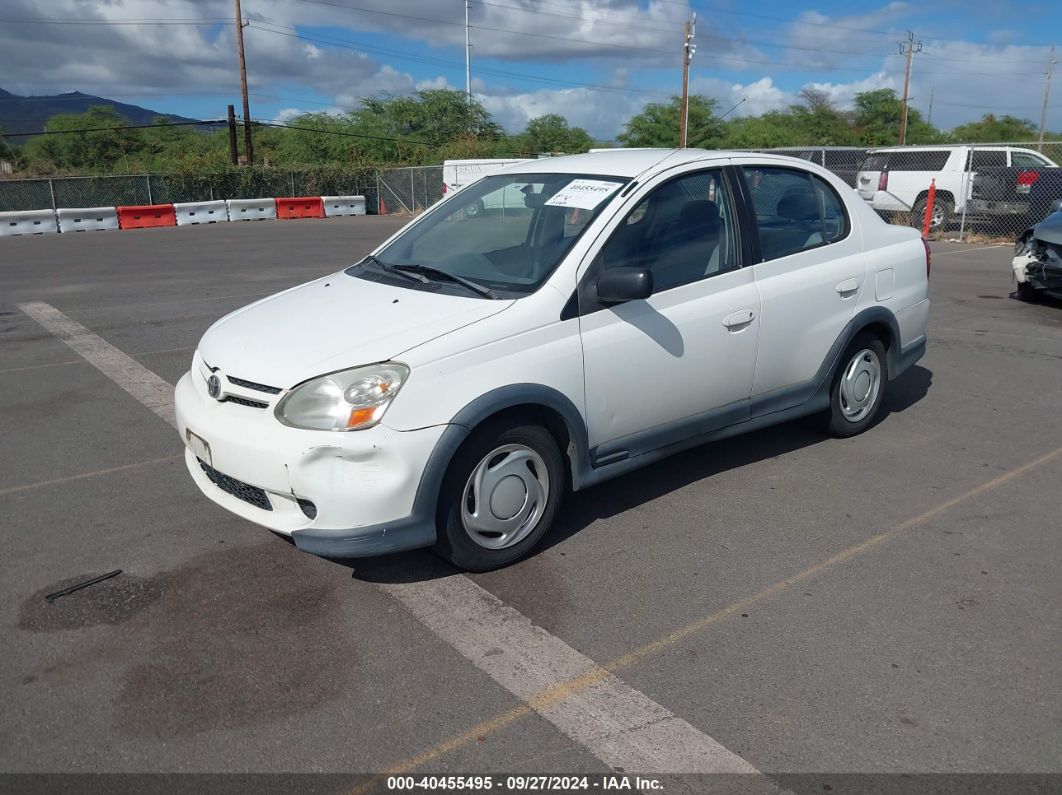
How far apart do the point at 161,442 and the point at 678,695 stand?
405cm

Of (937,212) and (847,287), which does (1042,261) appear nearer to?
(847,287)

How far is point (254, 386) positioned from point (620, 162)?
2327 millimetres

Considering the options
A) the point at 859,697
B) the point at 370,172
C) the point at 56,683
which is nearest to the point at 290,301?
the point at 56,683

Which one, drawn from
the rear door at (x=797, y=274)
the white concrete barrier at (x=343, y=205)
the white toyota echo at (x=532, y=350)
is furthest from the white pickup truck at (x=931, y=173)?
the white concrete barrier at (x=343, y=205)

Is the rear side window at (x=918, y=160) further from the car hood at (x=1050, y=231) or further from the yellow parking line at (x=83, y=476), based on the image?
the yellow parking line at (x=83, y=476)

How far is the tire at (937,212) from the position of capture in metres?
19.5

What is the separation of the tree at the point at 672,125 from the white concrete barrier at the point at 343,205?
75.8ft

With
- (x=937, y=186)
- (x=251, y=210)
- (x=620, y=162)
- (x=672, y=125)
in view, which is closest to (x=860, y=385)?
(x=620, y=162)

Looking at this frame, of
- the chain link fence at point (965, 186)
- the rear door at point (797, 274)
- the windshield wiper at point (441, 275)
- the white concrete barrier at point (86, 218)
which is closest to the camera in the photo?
the windshield wiper at point (441, 275)

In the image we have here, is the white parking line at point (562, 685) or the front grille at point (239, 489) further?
the front grille at point (239, 489)

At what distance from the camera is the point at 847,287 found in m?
5.45

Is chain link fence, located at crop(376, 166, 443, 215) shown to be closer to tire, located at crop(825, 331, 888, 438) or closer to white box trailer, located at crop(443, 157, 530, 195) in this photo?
white box trailer, located at crop(443, 157, 530, 195)

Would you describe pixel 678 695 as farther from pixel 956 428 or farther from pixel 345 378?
pixel 956 428

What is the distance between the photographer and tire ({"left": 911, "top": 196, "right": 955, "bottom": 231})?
63.9 ft
